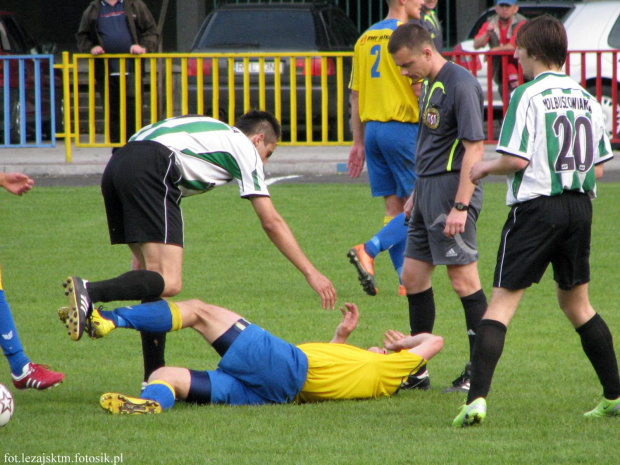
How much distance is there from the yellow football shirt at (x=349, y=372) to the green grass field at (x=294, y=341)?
0.09 metres

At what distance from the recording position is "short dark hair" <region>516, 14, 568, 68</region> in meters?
4.33

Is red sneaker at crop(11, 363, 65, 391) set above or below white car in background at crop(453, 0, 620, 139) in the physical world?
below

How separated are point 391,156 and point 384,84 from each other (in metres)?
0.50

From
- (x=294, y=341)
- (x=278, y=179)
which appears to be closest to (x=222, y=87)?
(x=278, y=179)

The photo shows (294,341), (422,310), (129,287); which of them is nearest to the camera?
(129,287)

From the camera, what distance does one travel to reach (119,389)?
5.27 m

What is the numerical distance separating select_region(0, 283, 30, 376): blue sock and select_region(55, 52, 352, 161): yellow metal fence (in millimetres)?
8753

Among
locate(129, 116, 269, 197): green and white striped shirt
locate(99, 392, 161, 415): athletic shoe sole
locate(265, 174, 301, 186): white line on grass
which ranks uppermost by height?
locate(129, 116, 269, 197): green and white striped shirt

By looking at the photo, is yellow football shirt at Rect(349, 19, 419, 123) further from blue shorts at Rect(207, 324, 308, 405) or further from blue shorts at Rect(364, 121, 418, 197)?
blue shorts at Rect(207, 324, 308, 405)

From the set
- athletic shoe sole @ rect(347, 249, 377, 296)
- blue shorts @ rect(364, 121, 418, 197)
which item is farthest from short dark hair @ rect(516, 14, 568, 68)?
athletic shoe sole @ rect(347, 249, 377, 296)

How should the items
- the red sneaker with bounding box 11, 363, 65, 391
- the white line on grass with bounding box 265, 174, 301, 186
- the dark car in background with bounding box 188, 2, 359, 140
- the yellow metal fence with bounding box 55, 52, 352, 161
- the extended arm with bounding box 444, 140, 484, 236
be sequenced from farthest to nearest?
the dark car in background with bounding box 188, 2, 359, 140, the yellow metal fence with bounding box 55, 52, 352, 161, the white line on grass with bounding box 265, 174, 301, 186, the red sneaker with bounding box 11, 363, 65, 391, the extended arm with bounding box 444, 140, 484, 236

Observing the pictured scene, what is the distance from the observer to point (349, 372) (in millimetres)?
4965

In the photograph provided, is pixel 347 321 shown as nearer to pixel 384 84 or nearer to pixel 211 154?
pixel 211 154

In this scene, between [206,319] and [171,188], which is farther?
[171,188]
